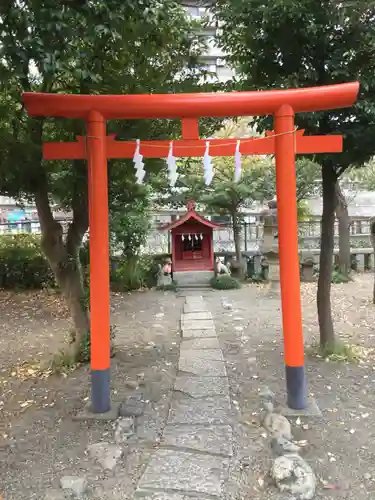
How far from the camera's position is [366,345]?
6051mm

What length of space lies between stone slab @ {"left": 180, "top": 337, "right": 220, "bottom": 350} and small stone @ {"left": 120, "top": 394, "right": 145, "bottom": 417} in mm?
1871

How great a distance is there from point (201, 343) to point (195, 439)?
2.84 metres

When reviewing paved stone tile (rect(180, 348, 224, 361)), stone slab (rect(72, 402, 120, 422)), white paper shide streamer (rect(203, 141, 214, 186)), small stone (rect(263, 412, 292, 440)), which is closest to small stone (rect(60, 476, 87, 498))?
stone slab (rect(72, 402, 120, 422))

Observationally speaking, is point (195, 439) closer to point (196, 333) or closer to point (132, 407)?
point (132, 407)

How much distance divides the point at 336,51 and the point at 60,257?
3.97m

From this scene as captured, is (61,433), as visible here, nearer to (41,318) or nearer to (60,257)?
(60,257)

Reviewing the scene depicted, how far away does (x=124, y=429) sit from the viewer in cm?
358

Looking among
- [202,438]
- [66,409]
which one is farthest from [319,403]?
[66,409]

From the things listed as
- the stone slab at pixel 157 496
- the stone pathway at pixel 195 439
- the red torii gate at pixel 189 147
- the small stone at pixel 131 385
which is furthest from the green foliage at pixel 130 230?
the stone slab at pixel 157 496

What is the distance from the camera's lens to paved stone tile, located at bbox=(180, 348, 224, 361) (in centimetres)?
540

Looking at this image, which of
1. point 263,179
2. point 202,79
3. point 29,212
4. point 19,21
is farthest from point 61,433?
point 29,212

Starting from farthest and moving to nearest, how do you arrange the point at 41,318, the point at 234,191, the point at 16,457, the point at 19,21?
1. the point at 234,191
2. the point at 41,318
3. the point at 16,457
4. the point at 19,21

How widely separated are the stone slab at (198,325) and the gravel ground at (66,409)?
0.66 feet

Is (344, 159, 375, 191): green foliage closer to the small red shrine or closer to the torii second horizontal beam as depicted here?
the small red shrine
